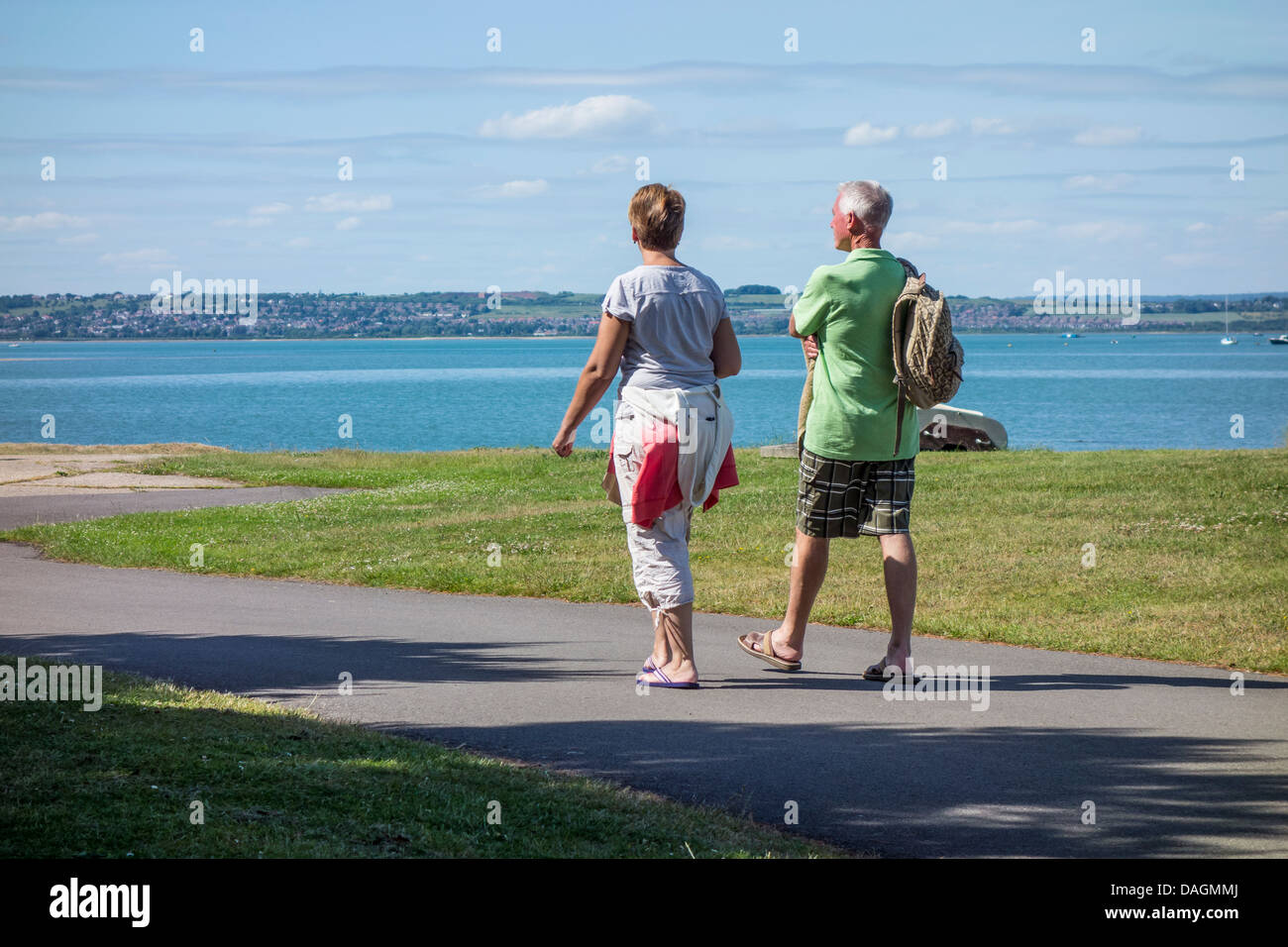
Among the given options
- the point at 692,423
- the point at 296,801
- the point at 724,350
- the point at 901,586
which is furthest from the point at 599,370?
the point at 296,801

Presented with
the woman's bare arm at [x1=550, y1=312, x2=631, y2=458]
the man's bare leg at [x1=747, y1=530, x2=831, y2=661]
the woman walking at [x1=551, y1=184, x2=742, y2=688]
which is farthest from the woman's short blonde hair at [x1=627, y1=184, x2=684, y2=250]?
the man's bare leg at [x1=747, y1=530, x2=831, y2=661]

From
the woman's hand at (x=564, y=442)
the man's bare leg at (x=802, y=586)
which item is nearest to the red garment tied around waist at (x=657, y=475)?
the woman's hand at (x=564, y=442)

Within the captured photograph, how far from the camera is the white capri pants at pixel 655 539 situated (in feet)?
20.5

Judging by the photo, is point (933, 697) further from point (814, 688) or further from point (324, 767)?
point (324, 767)

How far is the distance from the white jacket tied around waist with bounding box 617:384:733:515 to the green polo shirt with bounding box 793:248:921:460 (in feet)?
1.83

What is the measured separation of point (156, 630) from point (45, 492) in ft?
42.5

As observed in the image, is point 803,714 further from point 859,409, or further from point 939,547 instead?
point 939,547

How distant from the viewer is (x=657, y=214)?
6.21 m

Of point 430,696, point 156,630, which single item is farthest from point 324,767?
point 156,630

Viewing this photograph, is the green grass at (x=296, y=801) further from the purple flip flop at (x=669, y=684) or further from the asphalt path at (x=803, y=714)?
the purple flip flop at (x=669, y=684)

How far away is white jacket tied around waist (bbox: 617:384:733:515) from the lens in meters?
6.21

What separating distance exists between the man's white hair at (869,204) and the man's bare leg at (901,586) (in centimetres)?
156

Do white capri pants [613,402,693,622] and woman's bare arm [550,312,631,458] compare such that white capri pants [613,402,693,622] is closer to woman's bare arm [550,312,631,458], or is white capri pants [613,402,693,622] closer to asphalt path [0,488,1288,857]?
woman's bare arm [550,312,631,458]

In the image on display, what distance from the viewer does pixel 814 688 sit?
6.55 metres
